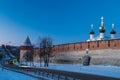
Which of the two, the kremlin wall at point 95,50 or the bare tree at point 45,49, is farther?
the bare tree at point 45,49

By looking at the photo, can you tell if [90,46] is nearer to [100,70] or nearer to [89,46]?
[89,46]

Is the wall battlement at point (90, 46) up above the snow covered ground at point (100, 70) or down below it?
above

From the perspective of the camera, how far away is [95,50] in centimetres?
6222

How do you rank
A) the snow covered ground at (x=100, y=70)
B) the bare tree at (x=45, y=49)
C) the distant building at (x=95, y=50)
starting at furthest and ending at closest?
the bare tree at (x=45, y=49)
the distant building at (x=95, y=50)
the snow covered ground at (x=100, y=70)

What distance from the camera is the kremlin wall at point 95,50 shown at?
55.4 meters

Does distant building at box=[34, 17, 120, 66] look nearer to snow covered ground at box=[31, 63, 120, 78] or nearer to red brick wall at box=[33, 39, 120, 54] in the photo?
red brick wall at box=[33, 39, 120, 54]

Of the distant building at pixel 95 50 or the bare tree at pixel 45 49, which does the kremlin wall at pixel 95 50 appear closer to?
the distant building at pixel 95 50

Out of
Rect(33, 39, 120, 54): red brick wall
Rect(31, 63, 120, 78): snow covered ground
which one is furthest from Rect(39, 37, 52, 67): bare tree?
Rect(31, 63, 120, 78): snow covered ground

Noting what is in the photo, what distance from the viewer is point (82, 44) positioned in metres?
67.5

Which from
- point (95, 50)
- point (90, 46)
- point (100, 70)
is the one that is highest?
point (90, 46)

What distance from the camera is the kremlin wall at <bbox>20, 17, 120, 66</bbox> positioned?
182 feet

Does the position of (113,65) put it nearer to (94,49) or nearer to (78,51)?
(94,49)

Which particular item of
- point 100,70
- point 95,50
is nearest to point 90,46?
point 95,50

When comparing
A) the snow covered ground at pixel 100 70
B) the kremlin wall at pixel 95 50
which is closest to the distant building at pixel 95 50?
the kremlin wall at pixel 95 50
